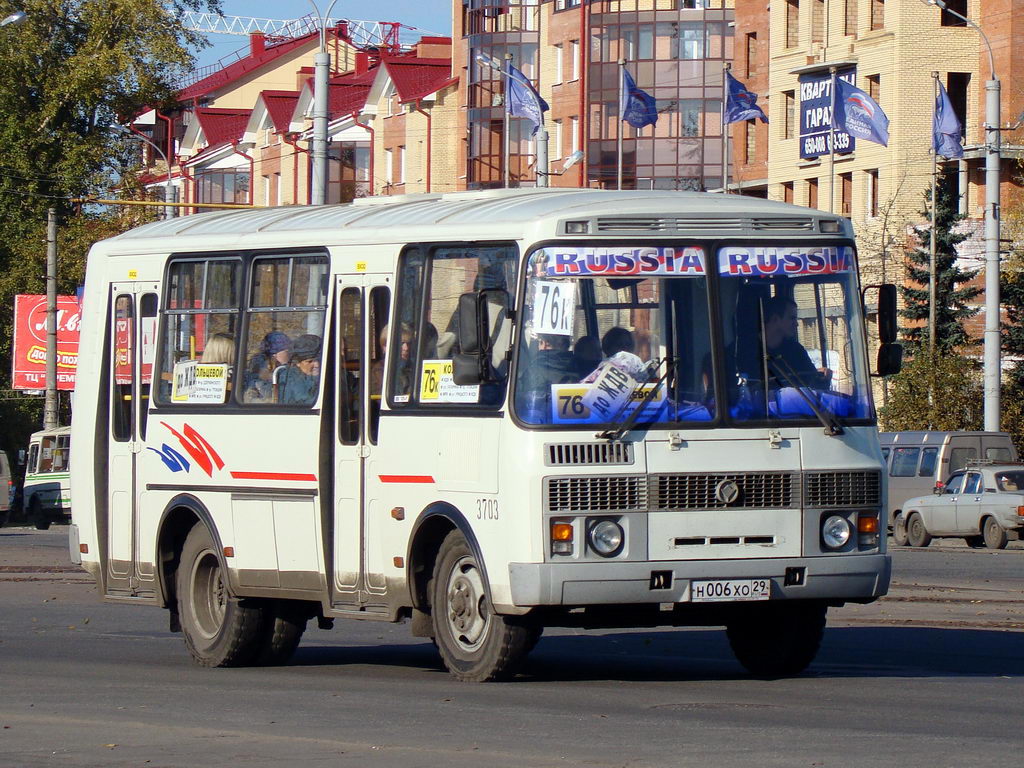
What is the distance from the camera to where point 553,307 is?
1163 centimetres

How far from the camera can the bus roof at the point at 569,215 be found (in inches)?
467

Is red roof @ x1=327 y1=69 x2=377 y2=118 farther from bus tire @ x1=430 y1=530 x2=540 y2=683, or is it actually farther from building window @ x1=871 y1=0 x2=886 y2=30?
bus tire @ x1=430 y1=530 x2=540 y2=683

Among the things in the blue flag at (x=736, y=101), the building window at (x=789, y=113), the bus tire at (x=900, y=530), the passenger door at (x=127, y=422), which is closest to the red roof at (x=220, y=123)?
the building window at (x=789, y=113)

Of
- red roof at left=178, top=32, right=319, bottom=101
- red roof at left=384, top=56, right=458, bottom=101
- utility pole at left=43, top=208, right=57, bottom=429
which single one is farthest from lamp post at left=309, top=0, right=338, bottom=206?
red roof at left=178, top=32, right=319, bottom=101

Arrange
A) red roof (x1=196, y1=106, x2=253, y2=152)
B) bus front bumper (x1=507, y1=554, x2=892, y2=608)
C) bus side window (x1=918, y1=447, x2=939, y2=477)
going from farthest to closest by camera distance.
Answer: red roof (x1=196, y1=106, x2=253, y2=152) < bus side window (x1=918, y1=447, x2=939, y2=477) < bus front bumper (x1=507, y1=554, x2=892, y2=608)

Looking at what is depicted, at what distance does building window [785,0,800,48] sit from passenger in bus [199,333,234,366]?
51.6 m

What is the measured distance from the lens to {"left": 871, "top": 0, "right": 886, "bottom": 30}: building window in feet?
194

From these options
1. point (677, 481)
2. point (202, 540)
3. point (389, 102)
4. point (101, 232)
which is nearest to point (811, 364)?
point (677, 481)

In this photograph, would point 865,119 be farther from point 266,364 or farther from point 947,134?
point 266,364

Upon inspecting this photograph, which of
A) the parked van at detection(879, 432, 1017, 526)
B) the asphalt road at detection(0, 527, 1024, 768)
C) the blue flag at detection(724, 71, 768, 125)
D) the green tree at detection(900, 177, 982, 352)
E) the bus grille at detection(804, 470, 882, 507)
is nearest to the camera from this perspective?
the asphalt road at detection(0, 527, 1024, 768)

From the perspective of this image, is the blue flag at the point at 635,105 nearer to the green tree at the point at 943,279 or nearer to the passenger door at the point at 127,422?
the green tree at the point at 943,279

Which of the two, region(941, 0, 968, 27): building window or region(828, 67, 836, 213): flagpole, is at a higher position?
region(941, 0, 968, 27): building window

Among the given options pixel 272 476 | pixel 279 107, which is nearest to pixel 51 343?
pixel 279 107

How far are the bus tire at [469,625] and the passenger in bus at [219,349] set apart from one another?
8.15 ft
